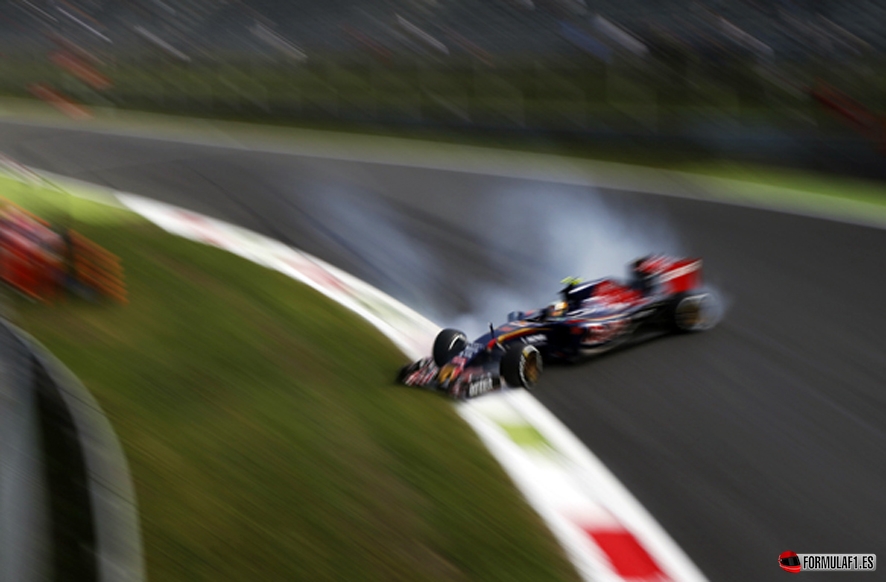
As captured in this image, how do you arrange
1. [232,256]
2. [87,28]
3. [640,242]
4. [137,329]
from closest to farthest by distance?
[137,329] < [232,256] < [640,242] < [87,28]

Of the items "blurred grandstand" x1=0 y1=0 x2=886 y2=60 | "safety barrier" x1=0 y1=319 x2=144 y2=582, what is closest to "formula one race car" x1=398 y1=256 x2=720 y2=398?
"safety barrier" x1=0 y1=319 x2=144 y2=582

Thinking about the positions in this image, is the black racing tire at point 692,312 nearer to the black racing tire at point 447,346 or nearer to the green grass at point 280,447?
the black racing tire at point 447,346

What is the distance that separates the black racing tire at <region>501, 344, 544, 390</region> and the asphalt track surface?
129 millimetres

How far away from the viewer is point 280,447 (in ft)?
16.4

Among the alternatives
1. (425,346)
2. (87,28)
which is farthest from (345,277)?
(87,28)

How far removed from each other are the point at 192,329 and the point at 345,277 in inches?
102

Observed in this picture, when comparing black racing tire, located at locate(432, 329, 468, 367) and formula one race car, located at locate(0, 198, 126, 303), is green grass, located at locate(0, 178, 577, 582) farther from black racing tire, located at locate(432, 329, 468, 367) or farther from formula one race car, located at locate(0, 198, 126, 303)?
black racing tire, located at locate(432, 329, 468, 367)

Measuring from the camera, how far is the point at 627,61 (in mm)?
13875

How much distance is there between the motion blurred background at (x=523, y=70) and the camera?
11781 millimetres

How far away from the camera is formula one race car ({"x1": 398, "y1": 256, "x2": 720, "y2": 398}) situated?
6.37m

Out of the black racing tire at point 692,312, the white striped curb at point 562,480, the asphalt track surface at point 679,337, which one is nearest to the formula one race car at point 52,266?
the white striped curb at point 562,480

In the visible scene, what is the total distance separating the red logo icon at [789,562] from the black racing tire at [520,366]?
222 centimetres

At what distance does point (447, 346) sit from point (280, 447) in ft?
6.10

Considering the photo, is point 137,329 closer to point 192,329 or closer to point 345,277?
point 192,329
